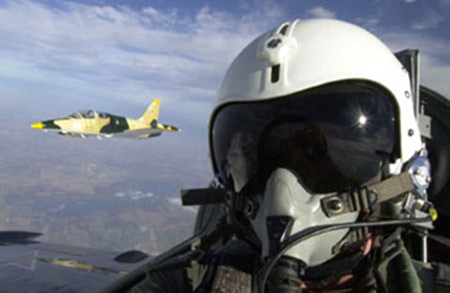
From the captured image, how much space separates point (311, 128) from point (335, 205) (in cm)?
26

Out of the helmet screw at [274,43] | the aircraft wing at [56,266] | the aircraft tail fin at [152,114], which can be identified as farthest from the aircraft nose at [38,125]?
the helmet screw at [274,43]

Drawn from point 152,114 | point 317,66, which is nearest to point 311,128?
point 317,66

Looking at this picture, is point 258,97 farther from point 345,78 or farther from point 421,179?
point 421,179

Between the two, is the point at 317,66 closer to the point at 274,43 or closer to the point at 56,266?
the point at 274,43

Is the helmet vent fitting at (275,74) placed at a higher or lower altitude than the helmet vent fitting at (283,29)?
lower

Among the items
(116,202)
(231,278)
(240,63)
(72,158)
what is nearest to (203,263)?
(231,278)

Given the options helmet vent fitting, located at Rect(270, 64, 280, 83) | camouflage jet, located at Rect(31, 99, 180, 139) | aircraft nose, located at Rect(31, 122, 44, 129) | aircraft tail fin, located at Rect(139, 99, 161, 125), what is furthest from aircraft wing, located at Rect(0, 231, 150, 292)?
aircraft tail fin, located at Rect(139, 99, 161, 125)

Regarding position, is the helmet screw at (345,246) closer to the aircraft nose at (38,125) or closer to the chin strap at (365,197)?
the chin strap at (365,197)

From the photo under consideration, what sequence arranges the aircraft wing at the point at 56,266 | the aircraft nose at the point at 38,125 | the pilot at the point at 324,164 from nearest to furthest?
the pilot at the point at 324,164 → the aircraft wing at the point at 56,266 → the aircraft nose at the point at 38,125

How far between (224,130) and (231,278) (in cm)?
54

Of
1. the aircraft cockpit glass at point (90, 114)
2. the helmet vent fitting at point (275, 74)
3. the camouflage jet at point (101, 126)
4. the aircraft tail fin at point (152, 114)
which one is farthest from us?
the aircraft tail fin at point (152, 114)

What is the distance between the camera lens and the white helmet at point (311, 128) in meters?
1.28

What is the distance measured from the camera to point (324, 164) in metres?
1.31

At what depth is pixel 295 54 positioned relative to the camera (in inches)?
56.1
